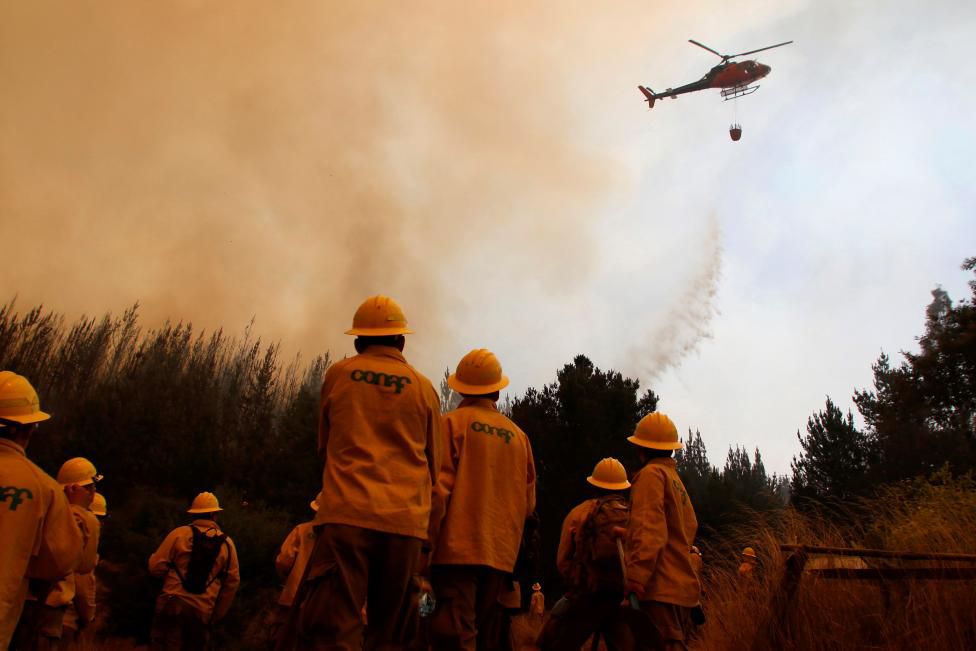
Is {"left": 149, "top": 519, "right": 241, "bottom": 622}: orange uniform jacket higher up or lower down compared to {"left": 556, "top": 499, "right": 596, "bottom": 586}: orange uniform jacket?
lower down

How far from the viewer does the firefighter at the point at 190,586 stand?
8.48 m

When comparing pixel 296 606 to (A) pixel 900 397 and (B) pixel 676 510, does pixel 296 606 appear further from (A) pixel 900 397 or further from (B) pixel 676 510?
(A) pixel 900 397

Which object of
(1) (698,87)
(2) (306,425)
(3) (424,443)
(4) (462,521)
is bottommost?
(4) (462,521)

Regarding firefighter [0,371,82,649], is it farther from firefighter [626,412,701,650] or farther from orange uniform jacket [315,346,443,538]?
firefighter [626,412,701,650]

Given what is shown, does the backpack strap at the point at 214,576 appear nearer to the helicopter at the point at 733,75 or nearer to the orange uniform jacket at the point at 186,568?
the orange uniform jacket at the point at 186,568

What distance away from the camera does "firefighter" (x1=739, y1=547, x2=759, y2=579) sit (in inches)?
313

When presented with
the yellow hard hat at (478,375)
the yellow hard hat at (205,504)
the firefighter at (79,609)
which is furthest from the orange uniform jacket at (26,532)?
the yellow hard hat at (205,504)

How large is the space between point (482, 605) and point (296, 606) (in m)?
1.51

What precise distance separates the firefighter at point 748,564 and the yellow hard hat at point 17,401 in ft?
23.1

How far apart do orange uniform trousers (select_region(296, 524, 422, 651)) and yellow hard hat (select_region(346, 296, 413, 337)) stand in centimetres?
122

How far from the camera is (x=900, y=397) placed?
2381 centimetres

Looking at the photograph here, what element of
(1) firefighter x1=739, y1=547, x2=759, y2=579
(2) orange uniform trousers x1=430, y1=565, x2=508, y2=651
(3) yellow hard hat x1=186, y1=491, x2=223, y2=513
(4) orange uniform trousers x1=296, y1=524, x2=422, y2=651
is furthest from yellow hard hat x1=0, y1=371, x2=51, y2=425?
(1) firefighter x1=739, y1=547, x2=759, y2=579

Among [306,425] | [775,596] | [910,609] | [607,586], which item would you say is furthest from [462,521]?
[306,425]

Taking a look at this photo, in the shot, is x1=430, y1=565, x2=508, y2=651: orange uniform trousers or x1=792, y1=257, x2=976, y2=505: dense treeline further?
x1=792, y1=257, x2=976, y2=505: dense treeline
